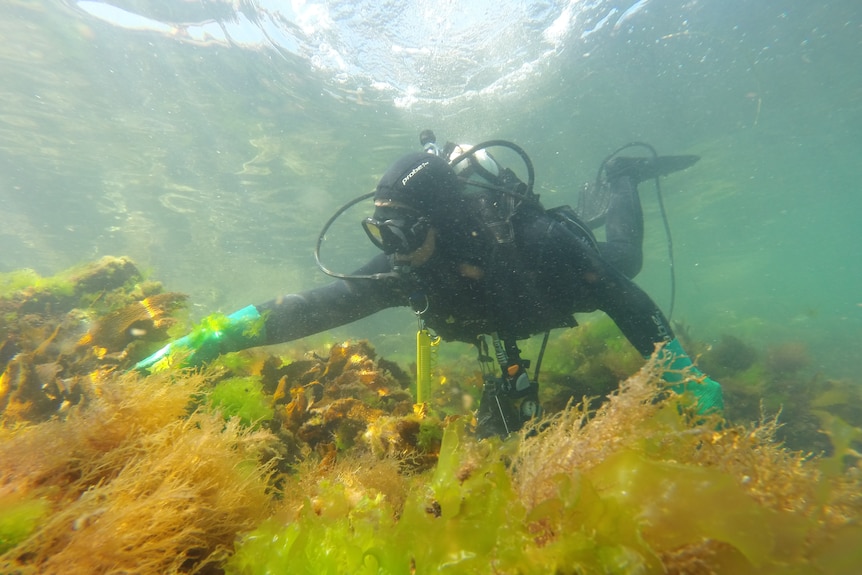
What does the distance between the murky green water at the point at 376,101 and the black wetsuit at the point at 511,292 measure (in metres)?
9.65

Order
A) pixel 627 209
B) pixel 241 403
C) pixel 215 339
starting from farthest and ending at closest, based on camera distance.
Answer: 1. pixel 627 209
2. pixel 215 339
3. pixel 241 403

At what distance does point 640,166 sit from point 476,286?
616 centimetres

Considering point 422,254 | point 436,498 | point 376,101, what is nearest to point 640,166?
point 422,254

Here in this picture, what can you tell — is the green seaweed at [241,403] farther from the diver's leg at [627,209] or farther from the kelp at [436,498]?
the diver's leg at [627,209]

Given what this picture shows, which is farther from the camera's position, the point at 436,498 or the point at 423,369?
the point at 423,369

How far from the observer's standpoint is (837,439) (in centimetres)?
120

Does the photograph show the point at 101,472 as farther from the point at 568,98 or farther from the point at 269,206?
the point at 269,206

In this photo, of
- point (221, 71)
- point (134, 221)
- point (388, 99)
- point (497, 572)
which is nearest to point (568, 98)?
point (388, 99)

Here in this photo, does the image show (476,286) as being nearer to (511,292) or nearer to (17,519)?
(511,292)

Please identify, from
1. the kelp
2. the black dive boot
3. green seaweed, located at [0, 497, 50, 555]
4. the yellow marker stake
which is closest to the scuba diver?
the yellow marker stake

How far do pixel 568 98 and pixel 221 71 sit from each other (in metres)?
11.9

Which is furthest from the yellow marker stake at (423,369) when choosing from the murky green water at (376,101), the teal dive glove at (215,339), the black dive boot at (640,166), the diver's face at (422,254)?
the murky green water at (376,101)

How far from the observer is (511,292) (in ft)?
12.3

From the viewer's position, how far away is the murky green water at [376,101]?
10852mm
